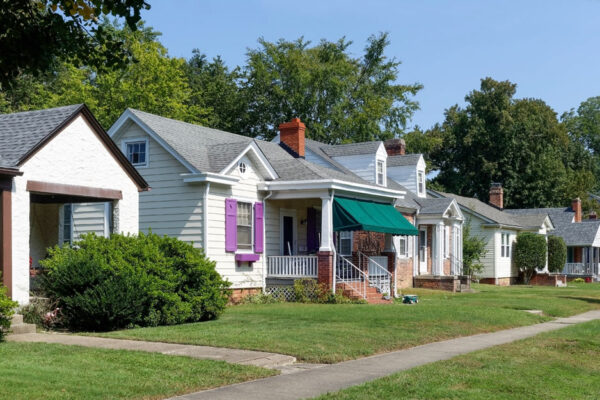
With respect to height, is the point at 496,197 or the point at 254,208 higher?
the point at 496,197

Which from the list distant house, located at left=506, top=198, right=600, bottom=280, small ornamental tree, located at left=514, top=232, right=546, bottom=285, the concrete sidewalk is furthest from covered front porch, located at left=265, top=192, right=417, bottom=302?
distant house, located at left=506, top=198, right=600, bottom=280

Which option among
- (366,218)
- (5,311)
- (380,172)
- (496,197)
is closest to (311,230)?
(366,218)

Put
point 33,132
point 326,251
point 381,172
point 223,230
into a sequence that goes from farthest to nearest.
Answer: point 381,172 → point 326,251 → point 223,230 → point 33,132

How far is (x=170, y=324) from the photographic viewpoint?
1595cm

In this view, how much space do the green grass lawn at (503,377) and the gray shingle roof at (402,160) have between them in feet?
77.7

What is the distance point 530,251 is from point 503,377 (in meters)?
36.3

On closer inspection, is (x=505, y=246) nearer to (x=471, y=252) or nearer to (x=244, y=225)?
(x=471, y=252)

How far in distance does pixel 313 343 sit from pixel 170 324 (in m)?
4.33

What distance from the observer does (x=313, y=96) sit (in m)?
47.9

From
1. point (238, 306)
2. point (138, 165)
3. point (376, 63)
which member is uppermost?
point (376, 63)

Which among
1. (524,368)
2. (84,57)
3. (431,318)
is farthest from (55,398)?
(431,318)

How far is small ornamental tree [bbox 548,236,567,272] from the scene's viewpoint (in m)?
47.0

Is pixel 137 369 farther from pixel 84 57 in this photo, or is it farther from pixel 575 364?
pixel 575 364

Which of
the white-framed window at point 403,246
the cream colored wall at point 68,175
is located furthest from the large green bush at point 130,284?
the white-framed window at point 403,246
